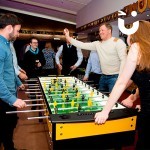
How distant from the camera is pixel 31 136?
3.38 meters

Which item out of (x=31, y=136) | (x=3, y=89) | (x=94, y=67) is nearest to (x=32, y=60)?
(x=94, y=67)

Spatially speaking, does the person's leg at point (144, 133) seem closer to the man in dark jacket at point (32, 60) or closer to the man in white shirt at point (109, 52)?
the man in white shirt at point (109, 52)

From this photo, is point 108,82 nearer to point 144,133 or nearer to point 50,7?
point 144,133

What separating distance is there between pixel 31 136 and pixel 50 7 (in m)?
7.59

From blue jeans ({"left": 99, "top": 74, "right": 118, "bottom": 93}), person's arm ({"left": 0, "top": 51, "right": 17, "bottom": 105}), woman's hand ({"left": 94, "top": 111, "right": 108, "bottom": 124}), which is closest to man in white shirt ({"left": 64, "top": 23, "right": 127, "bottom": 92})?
blue jeans ({"left": 99, "top": 74, "right": 118, "bottom": 93})

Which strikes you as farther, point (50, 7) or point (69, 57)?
point (50, 7)

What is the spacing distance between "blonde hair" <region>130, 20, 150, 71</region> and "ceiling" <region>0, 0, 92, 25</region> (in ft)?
22.6

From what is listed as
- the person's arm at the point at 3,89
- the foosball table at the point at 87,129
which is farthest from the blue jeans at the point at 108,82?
the person's arm at the point at 3,89

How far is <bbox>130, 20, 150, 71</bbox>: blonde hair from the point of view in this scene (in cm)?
164

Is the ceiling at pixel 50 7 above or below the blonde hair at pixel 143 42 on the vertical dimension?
above

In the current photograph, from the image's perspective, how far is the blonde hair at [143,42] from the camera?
1.64 metres

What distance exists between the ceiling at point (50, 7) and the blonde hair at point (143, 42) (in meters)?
6.90

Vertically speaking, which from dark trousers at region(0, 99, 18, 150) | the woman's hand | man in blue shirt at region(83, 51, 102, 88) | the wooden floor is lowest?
the wooden floor

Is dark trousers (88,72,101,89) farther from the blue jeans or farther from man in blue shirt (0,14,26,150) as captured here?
man in blue shirt (0,14,26,150)
